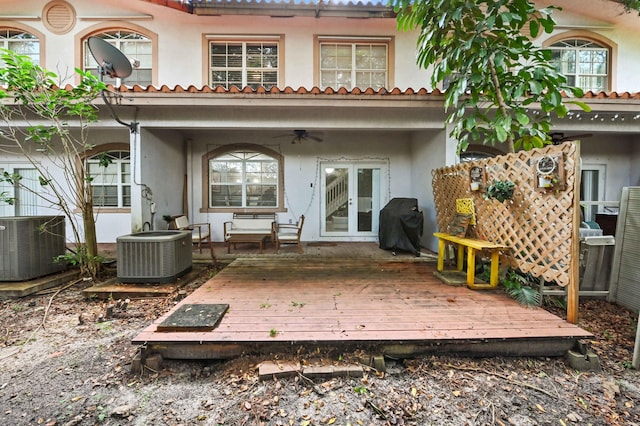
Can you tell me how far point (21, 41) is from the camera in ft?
20.7

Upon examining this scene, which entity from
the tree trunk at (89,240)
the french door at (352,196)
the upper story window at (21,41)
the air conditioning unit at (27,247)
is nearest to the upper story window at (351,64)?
the french door at (352,196)

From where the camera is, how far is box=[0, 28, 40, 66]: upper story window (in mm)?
6281

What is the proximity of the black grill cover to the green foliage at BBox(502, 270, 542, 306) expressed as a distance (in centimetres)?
187

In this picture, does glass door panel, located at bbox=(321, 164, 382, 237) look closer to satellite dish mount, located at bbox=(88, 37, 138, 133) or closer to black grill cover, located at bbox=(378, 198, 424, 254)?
black grill cover, located at bbox=(378, 198, 424, 254)

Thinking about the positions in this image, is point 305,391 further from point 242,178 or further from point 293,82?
point 293,82

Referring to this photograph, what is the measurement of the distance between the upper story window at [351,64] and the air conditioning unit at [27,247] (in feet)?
19.3

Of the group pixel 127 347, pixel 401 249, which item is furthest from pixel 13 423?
pixel 401 249

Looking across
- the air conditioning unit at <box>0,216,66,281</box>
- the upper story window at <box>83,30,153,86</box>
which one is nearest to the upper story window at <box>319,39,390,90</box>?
the upper story window at <box>83,30,153,86</box>

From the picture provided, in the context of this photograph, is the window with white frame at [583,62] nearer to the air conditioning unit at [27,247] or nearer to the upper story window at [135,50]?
the upper story window at [135,50]

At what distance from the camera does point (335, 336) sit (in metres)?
2.31

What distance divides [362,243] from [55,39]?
855cm

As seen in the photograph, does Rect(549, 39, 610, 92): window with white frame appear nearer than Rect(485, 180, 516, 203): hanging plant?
No

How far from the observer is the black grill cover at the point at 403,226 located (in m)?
5.29

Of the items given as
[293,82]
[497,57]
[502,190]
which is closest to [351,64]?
[293,82]
